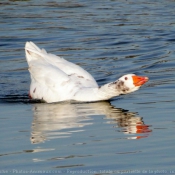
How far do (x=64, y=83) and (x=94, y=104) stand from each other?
0.61m

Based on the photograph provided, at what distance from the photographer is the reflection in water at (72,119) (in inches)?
370

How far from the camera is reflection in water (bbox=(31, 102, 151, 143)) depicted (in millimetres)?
9391

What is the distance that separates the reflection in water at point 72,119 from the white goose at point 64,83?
150 mm

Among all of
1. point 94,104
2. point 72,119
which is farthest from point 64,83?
point 72,119

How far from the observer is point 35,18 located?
803 inches

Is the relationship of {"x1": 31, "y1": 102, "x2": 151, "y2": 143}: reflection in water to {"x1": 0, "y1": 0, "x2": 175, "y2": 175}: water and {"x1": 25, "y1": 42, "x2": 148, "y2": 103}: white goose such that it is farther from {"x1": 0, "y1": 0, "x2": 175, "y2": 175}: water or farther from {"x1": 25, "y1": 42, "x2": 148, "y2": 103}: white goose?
{"x1": 25, "y1": 42, "x2": 148, "y2": 103}: white goose

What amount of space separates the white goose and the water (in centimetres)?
17

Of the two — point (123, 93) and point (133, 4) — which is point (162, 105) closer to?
point (123, 93)

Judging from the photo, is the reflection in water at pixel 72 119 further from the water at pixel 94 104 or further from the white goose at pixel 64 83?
the white goose at pixel 64 83

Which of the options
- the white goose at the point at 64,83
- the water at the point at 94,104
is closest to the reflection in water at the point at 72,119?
the water at the point at 94,104

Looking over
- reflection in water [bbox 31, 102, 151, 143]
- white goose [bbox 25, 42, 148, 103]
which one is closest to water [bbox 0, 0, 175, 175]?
reflection in water [bbox 31, 102, 151, 143]

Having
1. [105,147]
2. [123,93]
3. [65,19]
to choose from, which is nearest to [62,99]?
[123,93]

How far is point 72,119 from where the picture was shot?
33.8 feet

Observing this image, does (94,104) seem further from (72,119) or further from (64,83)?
(72,119)
